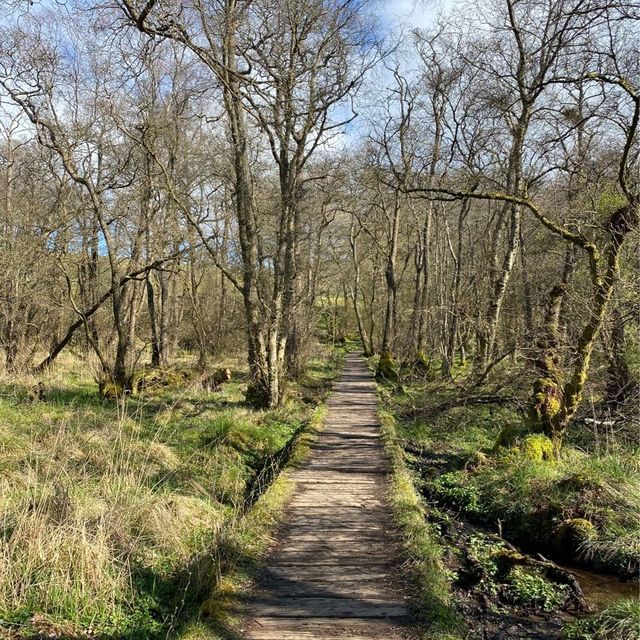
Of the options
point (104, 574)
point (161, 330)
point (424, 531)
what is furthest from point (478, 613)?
point (161, 330)

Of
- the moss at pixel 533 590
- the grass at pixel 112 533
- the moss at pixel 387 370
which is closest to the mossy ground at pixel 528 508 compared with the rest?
the moss at pixel 533 590

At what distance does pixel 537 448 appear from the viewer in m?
7.72

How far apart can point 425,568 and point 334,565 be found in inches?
30.3

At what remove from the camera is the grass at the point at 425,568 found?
12.0 feet

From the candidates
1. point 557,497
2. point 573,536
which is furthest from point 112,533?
point 557,497

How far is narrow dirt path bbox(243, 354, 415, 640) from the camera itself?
368 centimetres

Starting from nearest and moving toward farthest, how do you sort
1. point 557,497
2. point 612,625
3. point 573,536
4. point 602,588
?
point 612,625
point 602,588
point 573,536
point 557,497

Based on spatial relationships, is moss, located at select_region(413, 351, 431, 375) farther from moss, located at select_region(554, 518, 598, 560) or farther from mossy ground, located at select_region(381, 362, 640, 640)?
moss, located at select_region(554, 518, 598, 560)

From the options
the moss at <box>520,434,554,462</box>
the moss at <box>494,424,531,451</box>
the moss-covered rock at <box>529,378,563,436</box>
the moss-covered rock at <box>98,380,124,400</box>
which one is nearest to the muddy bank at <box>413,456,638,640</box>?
the moss at <box>520,434,554,462</box>

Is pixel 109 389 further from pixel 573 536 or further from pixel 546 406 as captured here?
pixel 573 536

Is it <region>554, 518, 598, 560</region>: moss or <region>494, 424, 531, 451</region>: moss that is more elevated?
<region>494, 424, 531, 451</region>: moss

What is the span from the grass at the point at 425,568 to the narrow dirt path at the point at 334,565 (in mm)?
134

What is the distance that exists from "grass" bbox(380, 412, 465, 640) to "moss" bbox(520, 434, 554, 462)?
2.02 meters

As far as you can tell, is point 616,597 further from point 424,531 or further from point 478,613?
point 424,531
